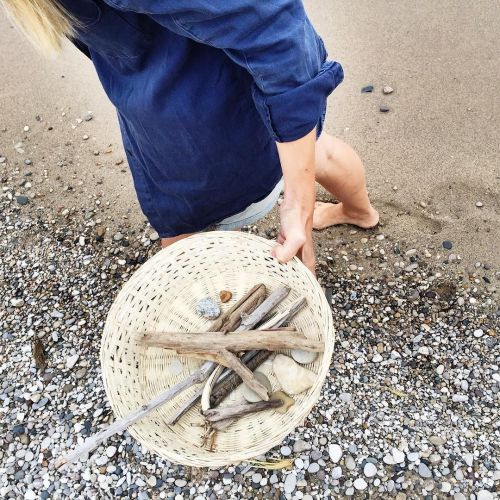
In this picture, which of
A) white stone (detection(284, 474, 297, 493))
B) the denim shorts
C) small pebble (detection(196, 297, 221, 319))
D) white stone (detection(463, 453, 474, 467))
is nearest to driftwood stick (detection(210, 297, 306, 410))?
small pebble (detection(196, 297, 221, 319))

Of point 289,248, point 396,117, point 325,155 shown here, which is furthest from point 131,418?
point 396,117

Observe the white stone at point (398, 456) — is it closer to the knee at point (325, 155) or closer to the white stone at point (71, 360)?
the knee at point (325, 155)

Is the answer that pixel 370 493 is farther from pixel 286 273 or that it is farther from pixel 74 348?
pixel 74 348

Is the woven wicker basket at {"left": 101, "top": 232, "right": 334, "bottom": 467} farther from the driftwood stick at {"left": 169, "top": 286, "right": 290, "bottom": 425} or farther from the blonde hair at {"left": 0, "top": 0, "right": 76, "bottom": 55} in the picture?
the blonde hair at {"left": 0, "top": 0, "right": 76, "bottom": 55}

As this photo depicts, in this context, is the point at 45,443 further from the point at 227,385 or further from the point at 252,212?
the point at 252,212

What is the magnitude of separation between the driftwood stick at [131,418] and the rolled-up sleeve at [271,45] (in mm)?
861

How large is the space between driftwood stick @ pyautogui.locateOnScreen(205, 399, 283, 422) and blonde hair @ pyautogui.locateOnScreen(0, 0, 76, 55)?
1.15 metres

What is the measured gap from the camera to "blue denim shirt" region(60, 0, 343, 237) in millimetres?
1169

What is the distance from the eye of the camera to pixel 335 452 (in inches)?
84.4

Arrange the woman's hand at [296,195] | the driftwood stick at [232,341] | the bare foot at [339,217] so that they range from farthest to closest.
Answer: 1. the bare foot at [339,217]
2. the driftwood stick at [232,341]
3. the woman's hand at [296,195]

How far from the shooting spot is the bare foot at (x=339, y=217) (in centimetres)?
266

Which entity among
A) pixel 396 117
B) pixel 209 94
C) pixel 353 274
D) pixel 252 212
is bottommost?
pixel 353 274

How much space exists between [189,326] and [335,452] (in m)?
0.73

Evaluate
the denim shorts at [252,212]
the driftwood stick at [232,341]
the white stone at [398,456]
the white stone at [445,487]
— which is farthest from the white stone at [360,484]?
the denim shorts at [252,212]
